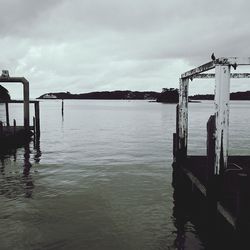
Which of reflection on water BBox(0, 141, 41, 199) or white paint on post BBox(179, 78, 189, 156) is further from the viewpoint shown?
reflection on water BBox(0, 141, 41, 199)

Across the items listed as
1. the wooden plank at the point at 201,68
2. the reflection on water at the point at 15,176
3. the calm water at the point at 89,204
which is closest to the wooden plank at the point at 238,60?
the wooden plank at the point at 201,68

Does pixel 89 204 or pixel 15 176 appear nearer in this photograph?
pixel 89 204

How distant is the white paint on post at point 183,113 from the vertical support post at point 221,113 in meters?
5.26

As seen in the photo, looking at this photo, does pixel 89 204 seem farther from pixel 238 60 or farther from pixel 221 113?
pixel 238 60

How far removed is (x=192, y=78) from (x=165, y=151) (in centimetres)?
1484

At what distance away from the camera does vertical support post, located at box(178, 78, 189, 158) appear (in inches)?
573

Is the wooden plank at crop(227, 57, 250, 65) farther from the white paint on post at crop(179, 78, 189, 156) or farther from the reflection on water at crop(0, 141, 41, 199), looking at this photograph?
the reflection on water at crop(0, 141, 41, 199)

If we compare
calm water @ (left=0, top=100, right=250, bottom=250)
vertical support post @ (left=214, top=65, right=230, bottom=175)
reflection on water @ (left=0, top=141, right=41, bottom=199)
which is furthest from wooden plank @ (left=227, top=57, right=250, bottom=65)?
reflection on water @ (left=0, top=141, right=41, bottom=199)

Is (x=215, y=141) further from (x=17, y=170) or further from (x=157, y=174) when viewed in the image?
(x=17, y=170)

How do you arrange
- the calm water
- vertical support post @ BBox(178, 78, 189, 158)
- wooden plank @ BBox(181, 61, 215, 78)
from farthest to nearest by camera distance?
vertical support post @ BBox(178, 78, 189, 158) < the calm water < wooden plank @ BBox(181, 61, 215, 78)

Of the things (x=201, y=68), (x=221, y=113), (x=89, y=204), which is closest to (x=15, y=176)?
(x=89, y=204)

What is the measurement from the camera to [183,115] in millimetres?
14742

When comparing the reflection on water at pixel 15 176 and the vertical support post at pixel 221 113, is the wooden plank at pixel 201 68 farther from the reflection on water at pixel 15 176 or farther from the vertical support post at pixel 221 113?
the reflection on water at pixel 15 176

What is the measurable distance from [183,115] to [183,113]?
0.27 ft
